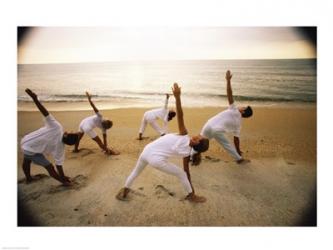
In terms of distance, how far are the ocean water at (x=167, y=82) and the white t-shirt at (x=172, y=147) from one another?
0.51m

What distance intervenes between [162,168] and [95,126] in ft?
3.14

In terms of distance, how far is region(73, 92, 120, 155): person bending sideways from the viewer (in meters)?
3.84

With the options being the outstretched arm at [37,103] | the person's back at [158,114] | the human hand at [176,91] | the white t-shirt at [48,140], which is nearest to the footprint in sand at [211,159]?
the person's back at [158,114]

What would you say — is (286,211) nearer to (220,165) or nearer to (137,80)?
(220,165)

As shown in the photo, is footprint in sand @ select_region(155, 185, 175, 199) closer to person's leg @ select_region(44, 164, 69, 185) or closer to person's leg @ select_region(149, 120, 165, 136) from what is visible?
person's leg @ select_region(149, 120, 165, 136)

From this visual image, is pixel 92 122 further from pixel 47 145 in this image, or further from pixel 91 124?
pixel 47 145

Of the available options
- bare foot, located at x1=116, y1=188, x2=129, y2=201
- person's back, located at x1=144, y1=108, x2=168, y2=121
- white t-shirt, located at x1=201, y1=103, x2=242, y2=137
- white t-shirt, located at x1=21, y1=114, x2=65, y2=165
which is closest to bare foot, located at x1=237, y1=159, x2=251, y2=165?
white t-shirt, located at x1=201, y1=103, x2=242, y2=137

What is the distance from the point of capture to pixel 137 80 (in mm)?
3854

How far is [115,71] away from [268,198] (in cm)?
208

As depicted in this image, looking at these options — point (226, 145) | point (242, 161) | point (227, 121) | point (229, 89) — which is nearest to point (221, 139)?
point (226, 145)

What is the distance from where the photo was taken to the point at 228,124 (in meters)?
3.82

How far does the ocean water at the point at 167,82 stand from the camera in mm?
3787
